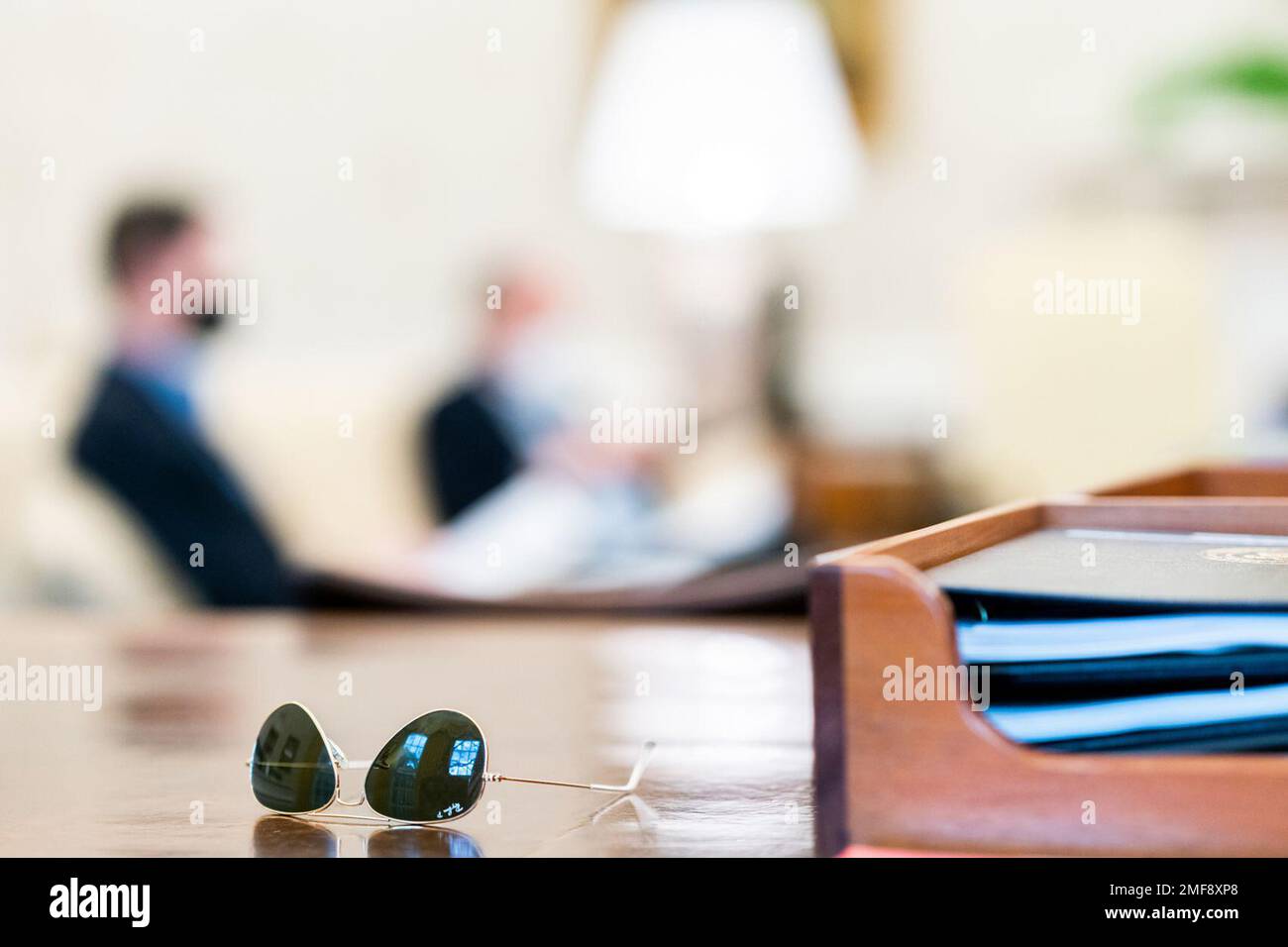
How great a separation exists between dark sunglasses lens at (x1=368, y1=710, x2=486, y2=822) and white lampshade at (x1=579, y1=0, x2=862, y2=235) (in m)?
1.87

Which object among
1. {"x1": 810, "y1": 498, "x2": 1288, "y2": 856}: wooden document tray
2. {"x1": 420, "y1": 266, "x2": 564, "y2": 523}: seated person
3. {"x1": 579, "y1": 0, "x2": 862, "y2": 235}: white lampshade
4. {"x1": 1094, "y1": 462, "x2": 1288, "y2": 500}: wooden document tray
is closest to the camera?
{"x1": 810, "y1": 498, "x2": 1288, "y2": 856}: wooden document tray

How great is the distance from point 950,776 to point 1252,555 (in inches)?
8.2

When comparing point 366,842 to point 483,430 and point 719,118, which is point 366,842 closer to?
point 719,118

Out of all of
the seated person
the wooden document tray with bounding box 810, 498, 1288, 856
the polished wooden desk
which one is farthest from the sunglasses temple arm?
the seated person

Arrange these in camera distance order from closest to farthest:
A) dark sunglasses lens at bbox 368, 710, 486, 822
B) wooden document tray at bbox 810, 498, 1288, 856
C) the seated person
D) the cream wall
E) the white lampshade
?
wooden document tray at bbox 810, 498, 1288, 856
dark sunglasses lens at bbox 368, 710, 486, 822
the white lampshade
the seated person
the cream wall

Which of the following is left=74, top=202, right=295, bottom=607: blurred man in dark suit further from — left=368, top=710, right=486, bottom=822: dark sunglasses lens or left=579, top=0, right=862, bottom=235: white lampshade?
left=368, top=710, right=486, bottom=822: dark sunglasses lens

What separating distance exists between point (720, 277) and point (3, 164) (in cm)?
215

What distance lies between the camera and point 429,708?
883mm

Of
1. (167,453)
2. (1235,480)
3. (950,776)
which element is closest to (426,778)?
(950,776)

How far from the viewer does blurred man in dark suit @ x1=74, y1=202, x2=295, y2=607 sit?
265 centimetres

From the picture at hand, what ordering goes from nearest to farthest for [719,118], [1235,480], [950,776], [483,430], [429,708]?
[950,776]
[429,708]
[1235,480]
[719,118]
[483,430]

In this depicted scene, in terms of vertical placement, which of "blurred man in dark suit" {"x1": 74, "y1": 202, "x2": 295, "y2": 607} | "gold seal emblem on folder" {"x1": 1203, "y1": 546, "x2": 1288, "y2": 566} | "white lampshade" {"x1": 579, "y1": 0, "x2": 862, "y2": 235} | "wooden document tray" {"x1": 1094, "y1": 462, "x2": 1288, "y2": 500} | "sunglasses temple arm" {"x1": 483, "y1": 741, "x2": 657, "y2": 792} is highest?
"white lampshade" {"x1": 579, "y1": 0, "x2": 862, "y2": 235}

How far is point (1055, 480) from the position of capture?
4102mm
